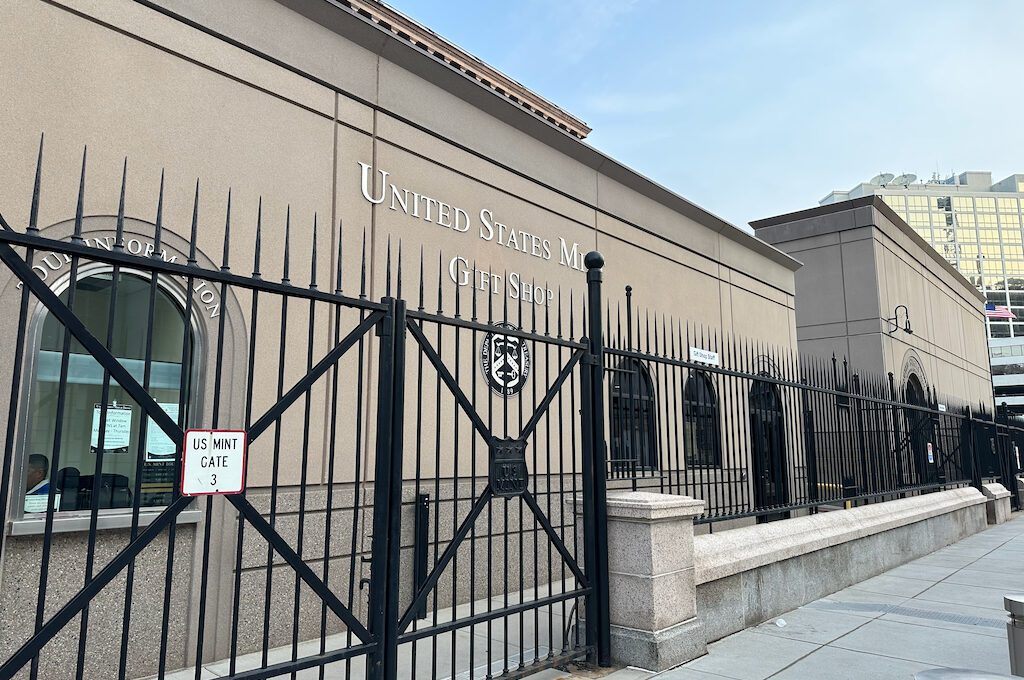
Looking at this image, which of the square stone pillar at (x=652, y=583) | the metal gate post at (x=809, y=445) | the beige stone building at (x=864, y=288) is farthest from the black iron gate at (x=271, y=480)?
the beige stone building at (x=864, y=288)

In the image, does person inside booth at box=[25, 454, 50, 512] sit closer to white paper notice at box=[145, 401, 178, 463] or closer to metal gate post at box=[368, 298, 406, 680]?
white paper notice at box=[145, 401, 178, 463]

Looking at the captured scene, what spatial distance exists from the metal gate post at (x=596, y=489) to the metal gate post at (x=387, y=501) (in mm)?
1952

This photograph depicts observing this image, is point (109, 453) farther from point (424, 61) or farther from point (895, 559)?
point (895, 559)

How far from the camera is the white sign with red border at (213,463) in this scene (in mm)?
3422

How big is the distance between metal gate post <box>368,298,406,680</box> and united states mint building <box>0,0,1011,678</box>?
19 mm

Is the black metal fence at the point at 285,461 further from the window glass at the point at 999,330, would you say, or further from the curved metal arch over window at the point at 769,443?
the window glass at the point at 999,330

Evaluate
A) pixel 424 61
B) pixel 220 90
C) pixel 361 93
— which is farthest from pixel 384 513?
pixel 424 61

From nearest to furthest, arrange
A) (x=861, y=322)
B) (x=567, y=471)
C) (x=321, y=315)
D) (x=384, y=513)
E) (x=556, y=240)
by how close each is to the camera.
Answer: (x=384, y=513) → (x=321, y=315) → (x=567, y=471) → (x=556, y=240) → (x=861, y=322)

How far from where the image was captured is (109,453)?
5949 millimetres

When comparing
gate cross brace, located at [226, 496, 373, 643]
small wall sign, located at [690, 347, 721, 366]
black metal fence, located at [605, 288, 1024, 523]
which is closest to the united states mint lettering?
black metal fence, located at [605, 288, 1024, 523]

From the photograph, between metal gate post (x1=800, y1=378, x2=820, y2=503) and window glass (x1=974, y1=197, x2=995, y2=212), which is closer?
metal gate post (x1=800, y1=378, x2=820, y2=503)

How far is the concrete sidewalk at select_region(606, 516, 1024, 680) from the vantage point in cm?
557

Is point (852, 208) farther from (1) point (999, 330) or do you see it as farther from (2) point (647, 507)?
(1) point (999, 330)

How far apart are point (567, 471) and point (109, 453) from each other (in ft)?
20.0
